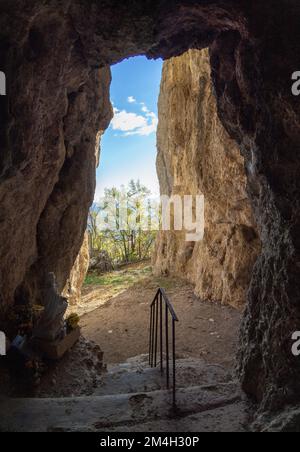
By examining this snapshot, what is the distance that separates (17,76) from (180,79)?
472 inches

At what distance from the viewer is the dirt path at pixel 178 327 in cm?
891

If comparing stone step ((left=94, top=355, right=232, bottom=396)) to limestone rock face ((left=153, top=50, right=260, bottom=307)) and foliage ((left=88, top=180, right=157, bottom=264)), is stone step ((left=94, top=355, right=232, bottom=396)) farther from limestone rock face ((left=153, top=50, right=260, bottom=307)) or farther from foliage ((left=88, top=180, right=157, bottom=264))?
foliage ((left=88, top=180, right=157, bottom=264))

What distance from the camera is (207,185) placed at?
39.1 feet

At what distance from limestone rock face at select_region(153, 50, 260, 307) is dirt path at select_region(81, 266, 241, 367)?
2.88 ft

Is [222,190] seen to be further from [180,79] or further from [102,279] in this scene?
[102,279]

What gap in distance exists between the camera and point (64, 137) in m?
7.23

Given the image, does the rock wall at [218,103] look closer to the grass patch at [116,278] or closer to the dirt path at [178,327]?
the dirt path at [178,327]

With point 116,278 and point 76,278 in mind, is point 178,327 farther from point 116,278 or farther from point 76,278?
point 116,278

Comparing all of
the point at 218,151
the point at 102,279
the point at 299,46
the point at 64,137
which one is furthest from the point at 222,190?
the point at 102,279

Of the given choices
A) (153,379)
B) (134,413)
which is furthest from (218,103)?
(134,413)

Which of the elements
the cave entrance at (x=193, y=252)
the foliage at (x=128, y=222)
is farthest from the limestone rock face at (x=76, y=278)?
the foliage at (x=128, y=222)

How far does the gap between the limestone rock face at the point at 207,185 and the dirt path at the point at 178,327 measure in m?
0.88

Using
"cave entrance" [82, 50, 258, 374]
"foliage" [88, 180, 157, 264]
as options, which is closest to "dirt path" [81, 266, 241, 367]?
"cave entrance" [82, 50, 258, 374]

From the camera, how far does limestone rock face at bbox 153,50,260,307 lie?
1081cm
